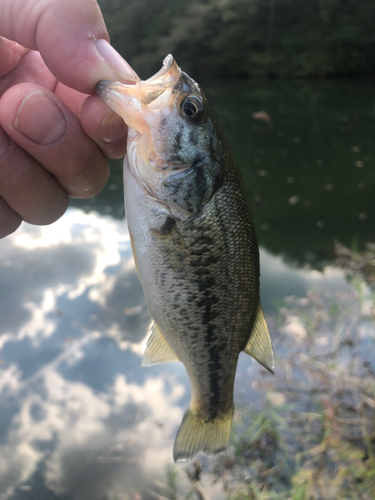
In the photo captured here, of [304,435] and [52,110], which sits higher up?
[52,110]

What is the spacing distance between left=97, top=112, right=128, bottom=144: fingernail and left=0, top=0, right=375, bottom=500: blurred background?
272 centimetres

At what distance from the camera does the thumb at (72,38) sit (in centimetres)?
144

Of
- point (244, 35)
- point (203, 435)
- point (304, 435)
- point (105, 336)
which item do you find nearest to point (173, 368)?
point (105, 336)

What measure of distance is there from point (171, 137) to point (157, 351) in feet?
3.52

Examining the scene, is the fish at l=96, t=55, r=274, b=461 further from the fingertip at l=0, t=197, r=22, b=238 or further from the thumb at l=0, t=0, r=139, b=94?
the fingertip at l=0, t=197, r=22, b=238

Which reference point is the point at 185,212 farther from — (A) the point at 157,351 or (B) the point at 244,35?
(B) the point at 244,35

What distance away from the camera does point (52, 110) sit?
5.09ft

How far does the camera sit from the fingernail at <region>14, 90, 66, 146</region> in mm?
1511

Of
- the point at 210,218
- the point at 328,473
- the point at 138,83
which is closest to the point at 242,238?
the point at 210,218

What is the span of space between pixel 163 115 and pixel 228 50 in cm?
3352

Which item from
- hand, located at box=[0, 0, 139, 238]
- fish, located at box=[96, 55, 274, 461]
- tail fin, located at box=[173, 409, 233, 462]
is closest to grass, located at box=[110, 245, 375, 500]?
tail fin, located at box=[173, 409, 233, 462]

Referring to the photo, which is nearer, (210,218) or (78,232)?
(210,218)

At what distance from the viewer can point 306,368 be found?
4055 millimetres

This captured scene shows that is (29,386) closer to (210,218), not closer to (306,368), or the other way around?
(306,368)
